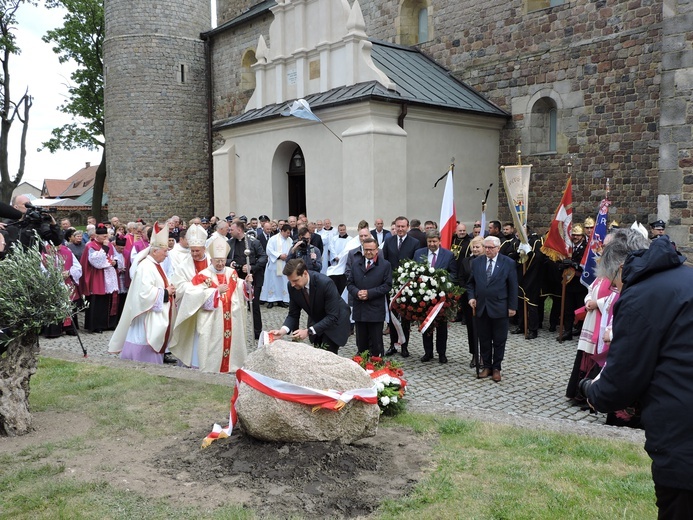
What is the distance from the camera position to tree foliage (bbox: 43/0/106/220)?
31156 mm

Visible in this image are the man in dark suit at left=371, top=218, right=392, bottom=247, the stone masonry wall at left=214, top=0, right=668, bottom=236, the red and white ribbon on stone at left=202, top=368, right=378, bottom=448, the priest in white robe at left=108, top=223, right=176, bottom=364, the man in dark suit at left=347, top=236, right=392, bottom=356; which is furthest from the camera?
the stone masonry wall at left=214, top=0, right=668, bottom=236

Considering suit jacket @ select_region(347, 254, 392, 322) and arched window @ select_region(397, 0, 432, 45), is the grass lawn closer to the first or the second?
suit jacket @ select_region(347, 254, 392, 322)

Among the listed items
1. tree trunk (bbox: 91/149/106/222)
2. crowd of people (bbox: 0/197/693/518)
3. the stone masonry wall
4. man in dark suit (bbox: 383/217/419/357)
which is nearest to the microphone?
crowd of people (bbox: 0/197/693/518)

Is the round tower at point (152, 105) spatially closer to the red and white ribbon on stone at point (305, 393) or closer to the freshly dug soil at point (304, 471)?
the freshly dug soil at point (304, 471)

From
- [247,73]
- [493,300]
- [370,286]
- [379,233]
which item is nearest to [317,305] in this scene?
[370,286]

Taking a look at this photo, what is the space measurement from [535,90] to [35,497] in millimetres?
14867

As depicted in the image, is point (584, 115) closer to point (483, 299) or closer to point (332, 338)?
point (483, 299)

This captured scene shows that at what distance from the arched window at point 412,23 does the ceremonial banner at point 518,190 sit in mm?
9268

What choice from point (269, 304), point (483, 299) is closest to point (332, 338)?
point (483, 299)

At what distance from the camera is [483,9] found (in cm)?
1691

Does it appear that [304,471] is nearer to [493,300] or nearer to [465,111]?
[493,300]

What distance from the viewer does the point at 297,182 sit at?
18234 mm

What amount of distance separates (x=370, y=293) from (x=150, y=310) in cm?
307

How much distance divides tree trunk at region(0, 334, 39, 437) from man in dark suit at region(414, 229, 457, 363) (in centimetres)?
525
